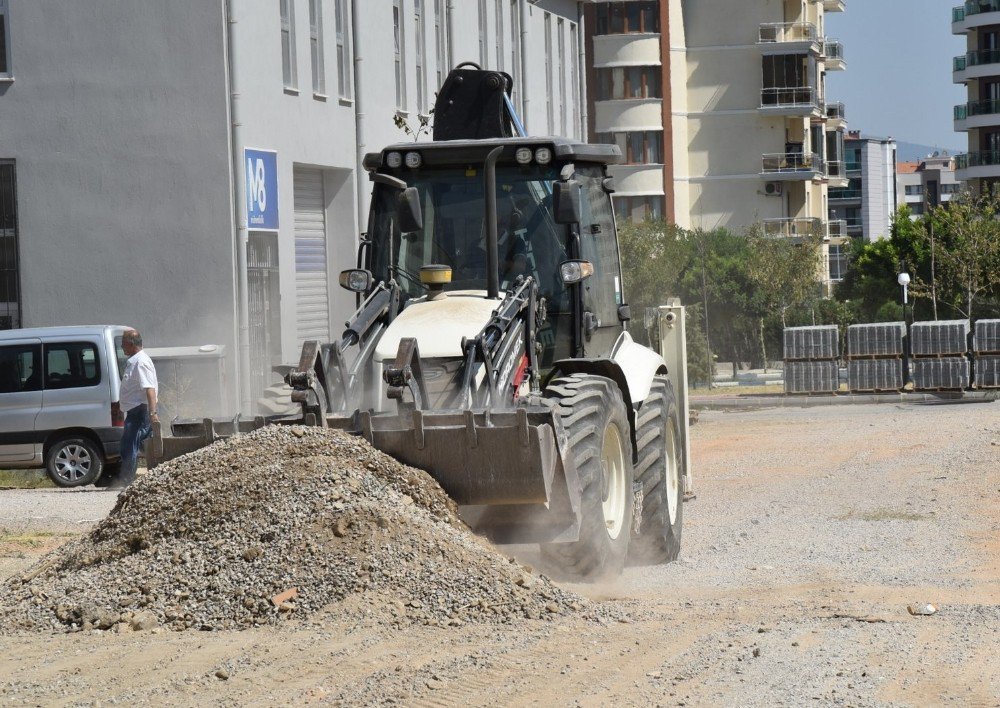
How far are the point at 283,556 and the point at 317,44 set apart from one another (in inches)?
875

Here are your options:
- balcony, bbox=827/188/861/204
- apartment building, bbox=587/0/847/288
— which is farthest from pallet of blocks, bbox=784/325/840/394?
balcony, bbox=827/188/861/204

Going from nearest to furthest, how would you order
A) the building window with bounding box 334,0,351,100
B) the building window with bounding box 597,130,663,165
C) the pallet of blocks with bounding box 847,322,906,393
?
1. the building window with bounding box 334,0,351,100
2. the pallet of blocks with bounding box 847,322,906,393
3. the building window with bounding box 597,130,663,165

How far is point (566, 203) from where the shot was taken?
391 inches

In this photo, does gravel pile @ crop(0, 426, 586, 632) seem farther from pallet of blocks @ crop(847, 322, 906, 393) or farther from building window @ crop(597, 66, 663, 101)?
building window @ crop(597, 66, 663, 101)

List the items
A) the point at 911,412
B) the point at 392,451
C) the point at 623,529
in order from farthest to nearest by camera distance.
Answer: the point at 911,412, the point at 623,529, the point at 392,451

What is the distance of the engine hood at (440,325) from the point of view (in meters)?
9.84

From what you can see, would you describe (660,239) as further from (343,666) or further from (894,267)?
(343,666)

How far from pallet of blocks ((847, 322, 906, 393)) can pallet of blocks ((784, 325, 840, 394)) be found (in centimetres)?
53

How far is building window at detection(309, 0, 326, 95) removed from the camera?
94.7 feet

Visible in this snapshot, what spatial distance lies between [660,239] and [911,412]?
26.4m

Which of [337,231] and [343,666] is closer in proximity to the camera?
[343,666]

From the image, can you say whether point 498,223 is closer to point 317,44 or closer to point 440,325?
point 440,325

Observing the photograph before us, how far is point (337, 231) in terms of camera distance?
30.5 m

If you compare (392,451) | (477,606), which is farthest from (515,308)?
(477,606)
